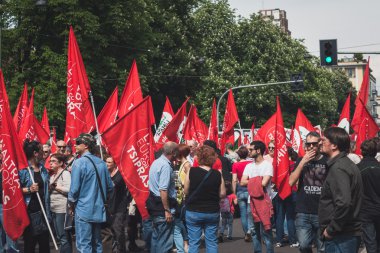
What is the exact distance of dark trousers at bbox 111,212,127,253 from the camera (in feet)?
38.1

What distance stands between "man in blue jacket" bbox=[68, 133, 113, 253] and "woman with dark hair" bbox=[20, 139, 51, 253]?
2.38ft

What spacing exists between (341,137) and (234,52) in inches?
1982

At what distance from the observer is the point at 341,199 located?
6594mm

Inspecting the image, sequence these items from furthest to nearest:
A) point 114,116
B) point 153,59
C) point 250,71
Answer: point 250,71, point 153,59, point 114,116

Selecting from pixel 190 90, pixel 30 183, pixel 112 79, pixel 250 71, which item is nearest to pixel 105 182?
pixel 30 183

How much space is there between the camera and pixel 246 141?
29.2 meters

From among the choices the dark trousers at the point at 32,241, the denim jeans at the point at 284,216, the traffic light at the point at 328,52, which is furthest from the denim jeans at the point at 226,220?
the traffic light at the point at 328,52

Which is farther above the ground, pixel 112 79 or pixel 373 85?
pixel 112 79

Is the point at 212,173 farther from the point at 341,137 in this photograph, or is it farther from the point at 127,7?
the point at 127,7

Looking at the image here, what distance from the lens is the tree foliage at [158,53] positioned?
33844mm

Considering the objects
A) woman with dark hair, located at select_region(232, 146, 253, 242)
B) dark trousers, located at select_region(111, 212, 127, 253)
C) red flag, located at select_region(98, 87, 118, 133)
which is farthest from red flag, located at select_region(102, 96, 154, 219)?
red flag, located at select_region(98, 87, 118, 133)

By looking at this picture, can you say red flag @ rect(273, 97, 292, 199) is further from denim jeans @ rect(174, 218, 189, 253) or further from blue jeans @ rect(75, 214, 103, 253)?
blue jeans @ rect(75, 214, 103, 253)

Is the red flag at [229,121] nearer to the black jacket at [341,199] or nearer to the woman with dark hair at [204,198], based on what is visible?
the woman with dark hair at [204,198]

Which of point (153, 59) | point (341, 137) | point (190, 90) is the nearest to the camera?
point (341, 137)
